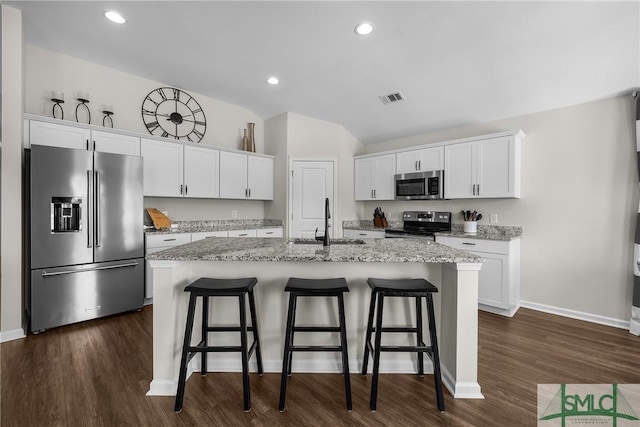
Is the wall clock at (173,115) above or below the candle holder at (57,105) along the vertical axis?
above

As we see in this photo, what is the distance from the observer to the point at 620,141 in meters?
3.02

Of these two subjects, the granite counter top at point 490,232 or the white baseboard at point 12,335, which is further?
Result: the granite counter top at point 490,232

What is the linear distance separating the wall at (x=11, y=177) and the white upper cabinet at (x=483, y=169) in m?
4.81

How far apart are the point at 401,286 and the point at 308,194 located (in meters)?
3.09

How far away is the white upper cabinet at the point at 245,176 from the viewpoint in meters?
4.40

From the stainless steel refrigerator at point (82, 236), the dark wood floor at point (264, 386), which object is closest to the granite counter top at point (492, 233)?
the dark wood floor at point (264, 386)

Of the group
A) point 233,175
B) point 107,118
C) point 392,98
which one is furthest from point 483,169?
point 107,118

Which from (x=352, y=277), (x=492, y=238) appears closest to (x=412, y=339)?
(x=352, y=277)

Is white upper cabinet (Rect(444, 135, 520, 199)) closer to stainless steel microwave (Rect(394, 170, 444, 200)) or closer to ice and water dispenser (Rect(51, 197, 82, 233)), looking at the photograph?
stainless steel microwave (Rect(394, 170, 444, 200))

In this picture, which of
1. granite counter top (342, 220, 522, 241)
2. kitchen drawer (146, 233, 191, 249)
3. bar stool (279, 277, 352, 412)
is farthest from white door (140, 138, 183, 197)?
granite counter top (342, 220, 522, 241)

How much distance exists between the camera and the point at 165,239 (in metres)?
3.58

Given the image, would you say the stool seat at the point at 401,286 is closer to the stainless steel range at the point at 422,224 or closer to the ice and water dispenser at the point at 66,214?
the stainless steel range at the point at 422,224

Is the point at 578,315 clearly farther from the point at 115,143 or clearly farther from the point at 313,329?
the point at 115,143

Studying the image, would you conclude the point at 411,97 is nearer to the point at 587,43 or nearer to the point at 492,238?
the point at 587,43
